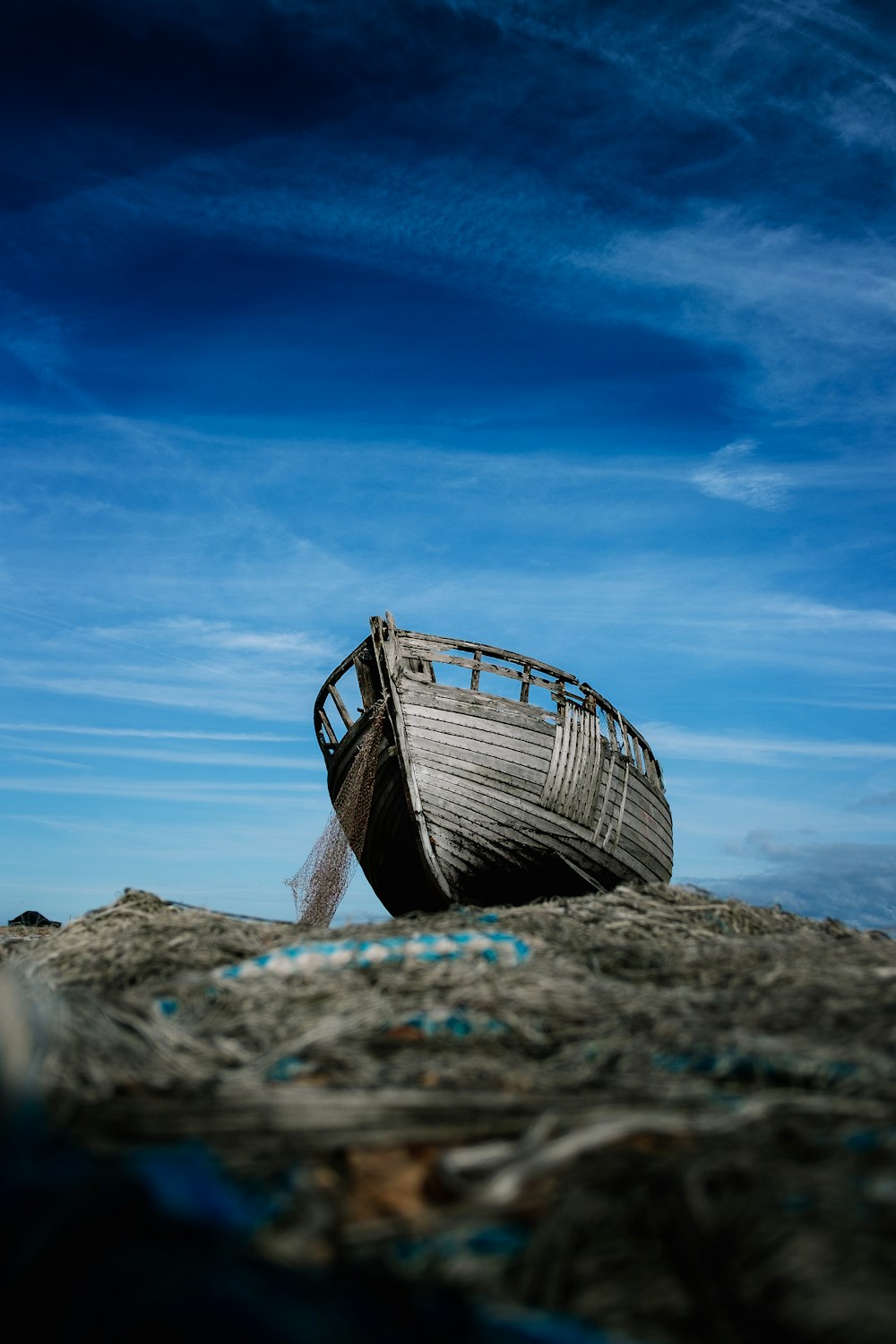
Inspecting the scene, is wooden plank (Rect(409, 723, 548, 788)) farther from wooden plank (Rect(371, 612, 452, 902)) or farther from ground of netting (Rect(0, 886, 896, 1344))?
ground of netting (Rect(0, 886, 896, 1344))

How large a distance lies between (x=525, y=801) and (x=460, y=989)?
9557mm

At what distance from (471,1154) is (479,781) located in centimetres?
1117

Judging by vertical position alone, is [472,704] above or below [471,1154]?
above

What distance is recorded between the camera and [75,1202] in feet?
6.40

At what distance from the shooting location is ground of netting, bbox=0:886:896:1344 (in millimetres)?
1879

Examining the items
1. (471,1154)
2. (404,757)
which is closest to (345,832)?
(404,757)

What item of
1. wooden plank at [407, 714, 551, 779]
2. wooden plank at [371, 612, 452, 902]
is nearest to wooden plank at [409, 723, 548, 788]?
wooden plank at [407, 714, 551, 779]

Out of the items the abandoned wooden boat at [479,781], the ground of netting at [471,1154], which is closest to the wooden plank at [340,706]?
the abandoned wooden boat at [479,781]

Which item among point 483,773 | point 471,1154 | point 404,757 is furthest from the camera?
point 483,773

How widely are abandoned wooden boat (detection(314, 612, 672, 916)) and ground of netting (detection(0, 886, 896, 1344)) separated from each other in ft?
30.2

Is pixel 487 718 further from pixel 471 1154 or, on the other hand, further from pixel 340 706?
pixel 471 1154

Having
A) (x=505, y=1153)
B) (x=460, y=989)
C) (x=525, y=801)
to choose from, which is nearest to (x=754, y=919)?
(x=460, y=989)

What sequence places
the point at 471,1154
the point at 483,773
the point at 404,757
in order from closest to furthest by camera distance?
1. the point at 471,1154
2. the point at 404,757
3. the point at 483,773

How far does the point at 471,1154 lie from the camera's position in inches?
95.1
